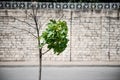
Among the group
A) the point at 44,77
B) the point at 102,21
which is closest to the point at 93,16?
the point at 102,21

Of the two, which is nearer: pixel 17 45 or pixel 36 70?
pixel 36 70

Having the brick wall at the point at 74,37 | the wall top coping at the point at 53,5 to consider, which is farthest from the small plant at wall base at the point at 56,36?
the wall top coping at the point at 53,5

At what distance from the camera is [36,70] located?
49.6 ft

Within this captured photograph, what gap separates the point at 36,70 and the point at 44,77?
4.86 feet

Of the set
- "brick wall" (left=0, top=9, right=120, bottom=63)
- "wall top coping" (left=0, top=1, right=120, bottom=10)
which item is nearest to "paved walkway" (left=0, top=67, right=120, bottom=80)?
"brick wall" (left=0, top=9, right=120, bottom=63)

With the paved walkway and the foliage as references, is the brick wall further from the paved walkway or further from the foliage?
the foliage

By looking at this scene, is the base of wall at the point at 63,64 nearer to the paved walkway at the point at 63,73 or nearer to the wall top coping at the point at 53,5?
the paved walkway at the point at 63,73

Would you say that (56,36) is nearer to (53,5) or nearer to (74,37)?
(74,37)

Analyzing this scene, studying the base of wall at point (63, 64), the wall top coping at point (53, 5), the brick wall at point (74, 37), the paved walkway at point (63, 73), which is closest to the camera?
the paved walkway at point (63, 73)

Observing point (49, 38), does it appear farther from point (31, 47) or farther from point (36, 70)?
point (31, 47)

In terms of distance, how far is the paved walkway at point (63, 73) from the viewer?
13562 mm

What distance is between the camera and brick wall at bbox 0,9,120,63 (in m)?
16.6

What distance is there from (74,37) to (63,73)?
280 cm

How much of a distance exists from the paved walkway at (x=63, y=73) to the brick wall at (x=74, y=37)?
130 centimetres
